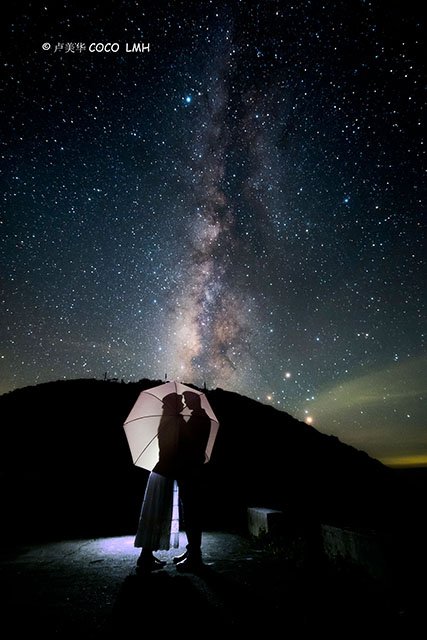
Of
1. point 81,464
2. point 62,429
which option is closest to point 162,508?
point 81,464

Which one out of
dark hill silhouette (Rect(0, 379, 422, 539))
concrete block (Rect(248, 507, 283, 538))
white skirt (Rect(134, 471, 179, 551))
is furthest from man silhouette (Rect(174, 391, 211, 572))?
dark hill silhouette (Rect(0, 379, 422, 539))

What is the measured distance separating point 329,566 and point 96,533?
15.8 feet

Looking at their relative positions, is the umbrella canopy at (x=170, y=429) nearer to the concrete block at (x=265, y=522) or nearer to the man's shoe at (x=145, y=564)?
the man's shoe at (x=145, y=564)

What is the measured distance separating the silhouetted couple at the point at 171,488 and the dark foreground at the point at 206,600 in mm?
209

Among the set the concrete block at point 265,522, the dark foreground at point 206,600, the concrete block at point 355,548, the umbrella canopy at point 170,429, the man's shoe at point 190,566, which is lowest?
the dark foreground at point 206,600

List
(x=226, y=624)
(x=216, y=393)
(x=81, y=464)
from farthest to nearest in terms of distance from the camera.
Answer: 1. (x=216, y=393)
2. (x=81, y=464)
3. (x=226, y=624)

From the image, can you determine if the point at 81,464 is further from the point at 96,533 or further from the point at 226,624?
the point at 226,624

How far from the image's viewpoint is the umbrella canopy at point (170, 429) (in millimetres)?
3732

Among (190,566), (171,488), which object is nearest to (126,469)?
(171,488)

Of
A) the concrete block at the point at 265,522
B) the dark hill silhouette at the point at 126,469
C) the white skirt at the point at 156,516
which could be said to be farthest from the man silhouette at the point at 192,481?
the dark hill silhouette at the point at 126,469

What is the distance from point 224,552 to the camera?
4.49 metres

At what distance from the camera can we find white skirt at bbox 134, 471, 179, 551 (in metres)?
3.61

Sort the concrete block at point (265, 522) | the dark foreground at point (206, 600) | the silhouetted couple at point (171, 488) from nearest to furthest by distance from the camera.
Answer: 1. the dark foreground at point (206, 600)
2. the silhouetted couple at point (171, 488)
3. the concrete block at point (265, 522)

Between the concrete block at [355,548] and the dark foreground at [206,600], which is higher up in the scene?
the concrete block at [355,548]
